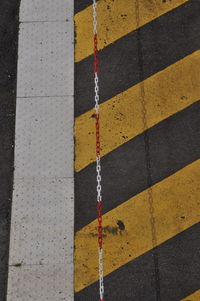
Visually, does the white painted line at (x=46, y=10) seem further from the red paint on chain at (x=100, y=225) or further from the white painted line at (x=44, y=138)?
the red paint on chain at (x=100, y=225)

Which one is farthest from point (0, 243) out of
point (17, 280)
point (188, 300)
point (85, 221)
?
→ point (188, 300)

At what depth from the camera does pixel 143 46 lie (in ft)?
23.5

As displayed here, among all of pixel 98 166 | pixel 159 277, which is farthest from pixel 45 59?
pixel 159 277

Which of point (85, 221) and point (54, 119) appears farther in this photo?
point (54, 119)

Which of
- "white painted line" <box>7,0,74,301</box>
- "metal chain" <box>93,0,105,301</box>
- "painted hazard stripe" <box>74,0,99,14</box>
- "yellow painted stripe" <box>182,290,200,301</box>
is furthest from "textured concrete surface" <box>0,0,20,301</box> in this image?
"yellow painted stripe" <box>182,290,200,301</box>

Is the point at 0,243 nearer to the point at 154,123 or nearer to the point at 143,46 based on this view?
the point at 154,123

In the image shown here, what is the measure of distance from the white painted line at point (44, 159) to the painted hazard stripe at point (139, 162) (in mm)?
251

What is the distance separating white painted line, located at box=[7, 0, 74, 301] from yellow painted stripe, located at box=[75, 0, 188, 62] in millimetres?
193

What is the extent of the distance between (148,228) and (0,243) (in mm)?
2119

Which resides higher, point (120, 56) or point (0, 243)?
point (120, 56)

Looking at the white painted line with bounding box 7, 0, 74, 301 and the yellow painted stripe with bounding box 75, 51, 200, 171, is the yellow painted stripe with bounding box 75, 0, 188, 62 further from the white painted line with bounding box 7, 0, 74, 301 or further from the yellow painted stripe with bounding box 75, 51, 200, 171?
the yellow painted stripe with bounding box 75, 51, 200, 171

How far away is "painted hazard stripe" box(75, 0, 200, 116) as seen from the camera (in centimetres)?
700

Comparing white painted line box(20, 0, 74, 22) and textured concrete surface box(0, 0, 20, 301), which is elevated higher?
white painted line box(20, 0, 74, 22)

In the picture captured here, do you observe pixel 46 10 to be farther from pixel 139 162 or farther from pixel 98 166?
pixel 139 162
